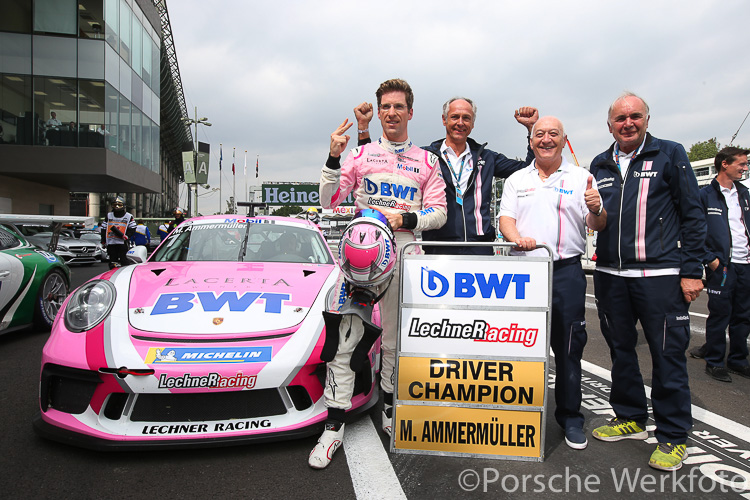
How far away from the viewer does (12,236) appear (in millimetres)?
4980

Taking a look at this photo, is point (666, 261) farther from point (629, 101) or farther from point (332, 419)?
point (332, 419)

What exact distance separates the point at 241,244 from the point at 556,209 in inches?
94.9

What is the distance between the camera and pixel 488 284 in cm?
249

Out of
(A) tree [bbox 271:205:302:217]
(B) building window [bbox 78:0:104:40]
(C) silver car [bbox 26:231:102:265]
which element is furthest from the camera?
(A) tree [bbox 271:205:302:217]

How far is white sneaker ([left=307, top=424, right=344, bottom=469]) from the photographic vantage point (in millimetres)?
2229

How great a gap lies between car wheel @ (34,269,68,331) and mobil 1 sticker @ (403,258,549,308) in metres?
4.34

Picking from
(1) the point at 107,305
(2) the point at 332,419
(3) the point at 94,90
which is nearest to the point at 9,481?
(1) the point at 107,305

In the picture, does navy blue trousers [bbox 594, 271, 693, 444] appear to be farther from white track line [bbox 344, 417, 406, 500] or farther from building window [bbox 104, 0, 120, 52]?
building window [bbox 104, 0, 120, 52]

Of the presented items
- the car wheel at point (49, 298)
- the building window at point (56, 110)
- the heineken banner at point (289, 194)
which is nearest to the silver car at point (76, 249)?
the building window at point (56, 110)

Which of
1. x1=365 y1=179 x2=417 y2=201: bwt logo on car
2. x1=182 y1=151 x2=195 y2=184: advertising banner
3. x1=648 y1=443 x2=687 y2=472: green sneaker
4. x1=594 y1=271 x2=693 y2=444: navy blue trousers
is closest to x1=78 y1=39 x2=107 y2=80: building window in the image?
x1=182 y1=151 x2=195 y2=184: advertising banner

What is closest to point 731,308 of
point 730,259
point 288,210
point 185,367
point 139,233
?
point 730,259

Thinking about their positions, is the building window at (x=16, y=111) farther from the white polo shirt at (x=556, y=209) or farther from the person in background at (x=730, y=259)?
the person in background at (x=730, y=259)

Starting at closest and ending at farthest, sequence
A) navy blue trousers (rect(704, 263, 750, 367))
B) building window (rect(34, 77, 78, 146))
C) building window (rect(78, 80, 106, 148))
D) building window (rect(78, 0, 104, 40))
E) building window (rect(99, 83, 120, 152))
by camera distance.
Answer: navy blue trousers (rect(704, 263, 750, 367)), building window (rect(34, 77, 78, 146)), building window (rect(78, 0, 104, 40)), building window (rect(78, 80, 106, 148)), building window (rect(99, 83, 120, 152))

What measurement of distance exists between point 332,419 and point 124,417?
0.99m
